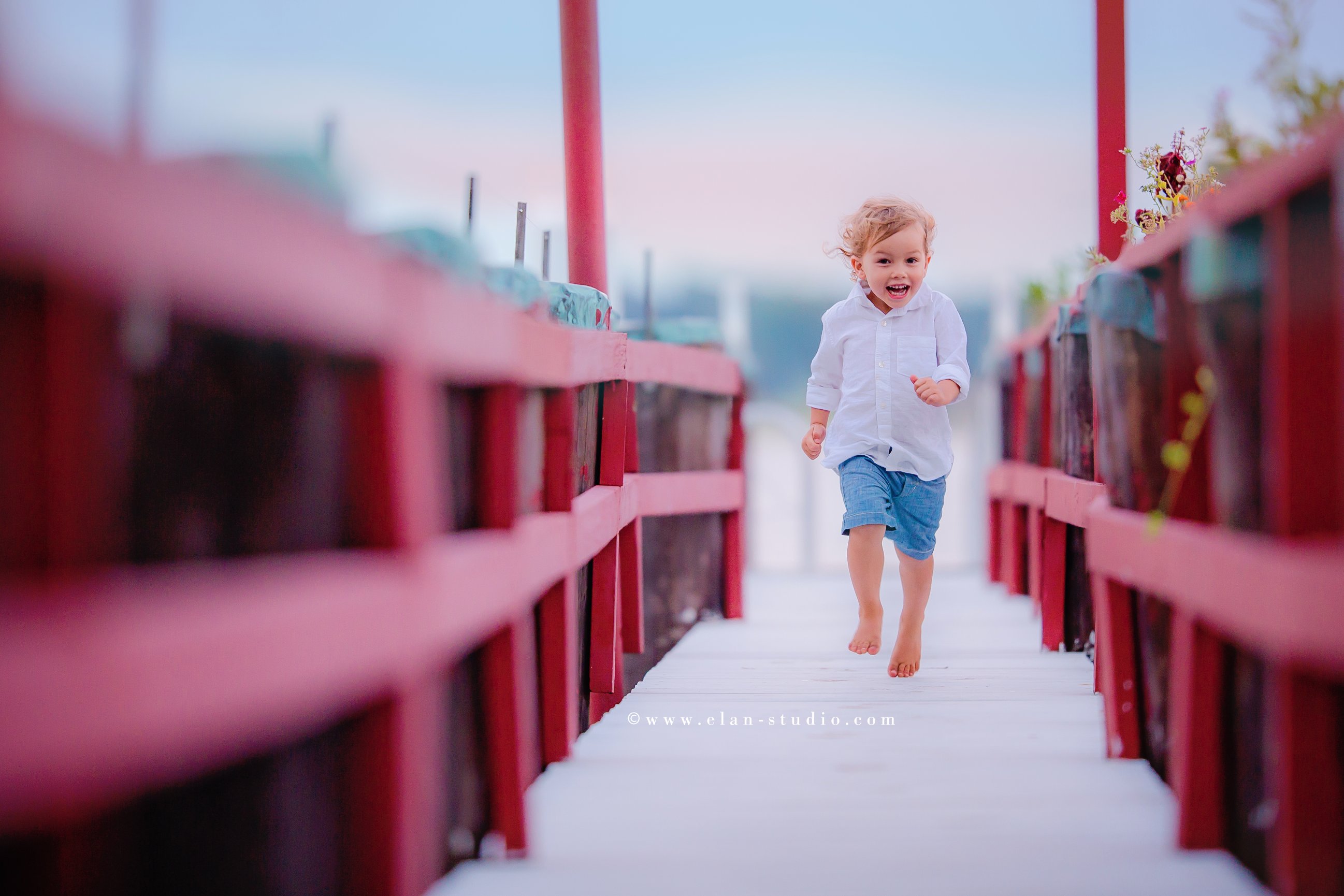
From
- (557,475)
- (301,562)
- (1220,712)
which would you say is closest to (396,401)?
(301,562)

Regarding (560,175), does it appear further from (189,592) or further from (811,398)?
(189,592)

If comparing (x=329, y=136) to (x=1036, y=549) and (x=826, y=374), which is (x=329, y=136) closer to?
(x=826, y=374)

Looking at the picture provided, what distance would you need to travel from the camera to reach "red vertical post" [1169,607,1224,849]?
104cm

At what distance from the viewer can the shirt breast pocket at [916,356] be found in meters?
2.23

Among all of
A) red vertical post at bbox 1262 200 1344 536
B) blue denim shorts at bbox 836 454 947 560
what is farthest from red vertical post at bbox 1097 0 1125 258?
red vertical post at bbox 1262 200 1344 536

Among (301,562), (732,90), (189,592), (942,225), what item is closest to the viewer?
(189,592)

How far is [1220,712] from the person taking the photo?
1054mm

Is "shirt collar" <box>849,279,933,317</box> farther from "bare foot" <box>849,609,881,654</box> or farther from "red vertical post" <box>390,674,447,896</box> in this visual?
"red vertical post" <box>390,674,447,896</box>

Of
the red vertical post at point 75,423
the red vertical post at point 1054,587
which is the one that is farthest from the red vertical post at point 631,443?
the red vertical post at point 75,423

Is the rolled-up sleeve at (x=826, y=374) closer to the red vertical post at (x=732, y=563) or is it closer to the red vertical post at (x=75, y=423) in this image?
the red vertical post at (x=732, y=563)

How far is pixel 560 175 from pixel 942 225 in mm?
1052

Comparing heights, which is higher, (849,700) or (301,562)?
(301,562)

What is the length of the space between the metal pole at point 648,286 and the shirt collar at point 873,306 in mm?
837

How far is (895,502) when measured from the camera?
224cm
